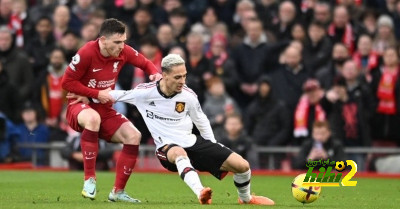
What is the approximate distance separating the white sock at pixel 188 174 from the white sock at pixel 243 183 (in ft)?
2.23

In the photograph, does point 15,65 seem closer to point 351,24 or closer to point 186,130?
point 351,24

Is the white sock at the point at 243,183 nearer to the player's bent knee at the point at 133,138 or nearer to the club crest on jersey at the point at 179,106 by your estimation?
the club crest on jersey at the point at 179,106

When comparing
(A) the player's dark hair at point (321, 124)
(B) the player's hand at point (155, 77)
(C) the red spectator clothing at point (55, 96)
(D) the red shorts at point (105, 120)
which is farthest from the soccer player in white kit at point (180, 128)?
(C) the red spectator clothing at point (55, 96)

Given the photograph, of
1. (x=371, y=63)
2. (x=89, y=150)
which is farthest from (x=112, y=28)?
(x=371, y=63)

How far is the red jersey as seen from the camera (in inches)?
496

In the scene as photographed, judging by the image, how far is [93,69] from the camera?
12758 millimetres

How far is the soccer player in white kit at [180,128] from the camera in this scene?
1183 cm

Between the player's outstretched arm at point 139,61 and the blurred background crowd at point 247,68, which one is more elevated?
the player's outstretched arm at point 139,61

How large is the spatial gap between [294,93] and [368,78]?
1.37 m

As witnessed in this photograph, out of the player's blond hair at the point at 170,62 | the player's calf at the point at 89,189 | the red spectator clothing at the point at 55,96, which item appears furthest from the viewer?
the red spectator clothing at the point at 55,96

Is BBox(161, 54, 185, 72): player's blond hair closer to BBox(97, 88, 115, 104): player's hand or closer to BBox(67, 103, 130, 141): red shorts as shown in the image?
BBox(97, 88, 115, 104): player's hand

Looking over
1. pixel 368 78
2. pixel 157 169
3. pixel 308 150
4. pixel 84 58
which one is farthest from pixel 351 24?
pixel 84 58

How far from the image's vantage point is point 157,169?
64.3 feet

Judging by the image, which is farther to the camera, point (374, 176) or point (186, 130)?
point (374, 176)
